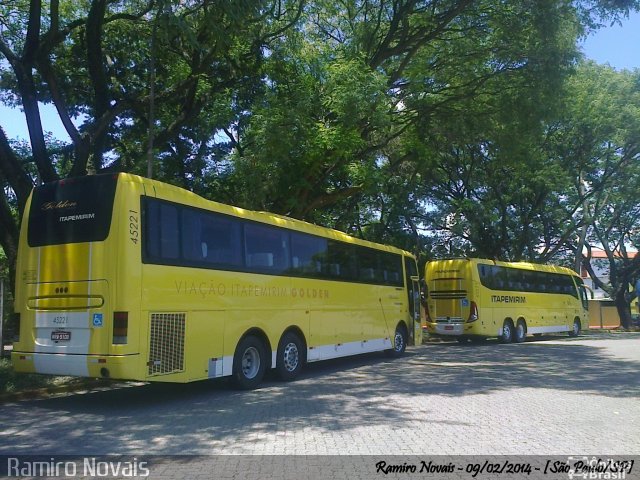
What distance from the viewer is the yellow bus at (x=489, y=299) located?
22016mm

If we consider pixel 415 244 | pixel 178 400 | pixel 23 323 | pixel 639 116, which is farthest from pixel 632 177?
pixel 23 323

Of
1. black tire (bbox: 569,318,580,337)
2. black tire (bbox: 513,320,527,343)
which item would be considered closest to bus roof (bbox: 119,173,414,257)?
black tire (bbox: 513,320,527,343)

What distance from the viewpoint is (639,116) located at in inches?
1043

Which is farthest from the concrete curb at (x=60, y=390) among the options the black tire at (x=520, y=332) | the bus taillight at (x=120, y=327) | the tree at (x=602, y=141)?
the tree at (x=602, y=141)

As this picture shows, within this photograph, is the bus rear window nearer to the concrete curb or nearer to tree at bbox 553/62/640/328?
the concrete curb

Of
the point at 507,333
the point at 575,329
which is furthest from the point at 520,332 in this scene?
the point at 575,329

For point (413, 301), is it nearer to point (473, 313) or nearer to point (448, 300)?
point (473, 313)

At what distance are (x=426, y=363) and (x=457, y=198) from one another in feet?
48.2

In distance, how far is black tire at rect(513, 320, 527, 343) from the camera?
2461cm

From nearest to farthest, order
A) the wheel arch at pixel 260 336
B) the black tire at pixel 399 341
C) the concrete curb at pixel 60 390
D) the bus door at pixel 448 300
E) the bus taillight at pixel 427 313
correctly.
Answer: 1. the concrete curb at pixel 60 390
2. the wheel arch at pixel 260 336
3. the black tire at pixel 399 341
4. the bus door at pixel 448 300
5. the bus taillight at pixel 427 313

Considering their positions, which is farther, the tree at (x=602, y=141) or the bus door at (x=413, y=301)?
the tree at (x=602, y=141)

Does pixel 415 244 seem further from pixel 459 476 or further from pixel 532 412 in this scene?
pixel 459 476

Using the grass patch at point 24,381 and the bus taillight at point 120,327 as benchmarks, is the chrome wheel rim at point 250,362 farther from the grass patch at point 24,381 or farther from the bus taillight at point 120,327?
the grass patch at point 24,381

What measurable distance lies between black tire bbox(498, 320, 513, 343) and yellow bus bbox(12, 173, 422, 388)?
1419 cm
